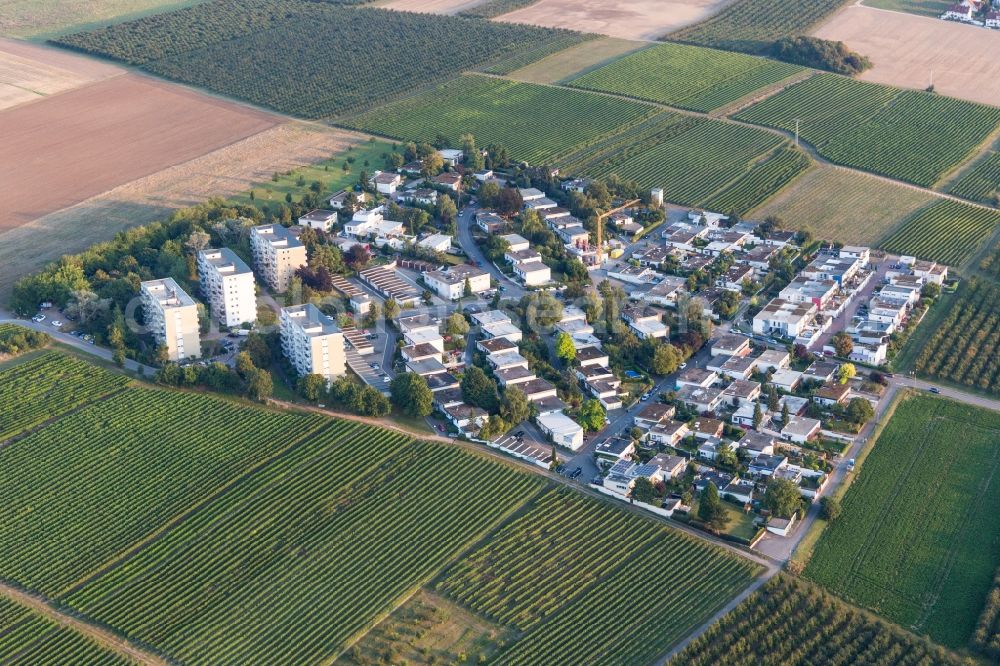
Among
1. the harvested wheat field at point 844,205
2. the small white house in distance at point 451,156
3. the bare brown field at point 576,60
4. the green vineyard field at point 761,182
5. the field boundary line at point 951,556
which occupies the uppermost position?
the bare brown field at point 576,60

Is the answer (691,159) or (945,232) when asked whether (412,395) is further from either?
(691,159)

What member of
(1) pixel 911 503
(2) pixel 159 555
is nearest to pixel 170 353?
(2) pixel 159 555

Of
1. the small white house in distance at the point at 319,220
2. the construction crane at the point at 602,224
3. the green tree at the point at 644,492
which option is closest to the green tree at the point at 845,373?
the green tree at the point at 644,492

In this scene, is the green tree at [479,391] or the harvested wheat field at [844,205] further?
the harvested wheat field at [844,205]

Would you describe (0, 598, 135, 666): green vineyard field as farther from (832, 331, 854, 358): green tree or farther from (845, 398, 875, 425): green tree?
(832, 331, 854, 358): green tree

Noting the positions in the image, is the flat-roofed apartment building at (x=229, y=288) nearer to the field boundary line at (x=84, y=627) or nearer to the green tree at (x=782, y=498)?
the field boundary line at (x=84, y=627)

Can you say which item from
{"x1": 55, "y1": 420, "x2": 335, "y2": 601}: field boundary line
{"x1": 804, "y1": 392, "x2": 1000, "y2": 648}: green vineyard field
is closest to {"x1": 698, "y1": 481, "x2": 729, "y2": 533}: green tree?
{"x1": 804, "y1": 392, "x2": 1000, "y2": 648}: green vineyard field
